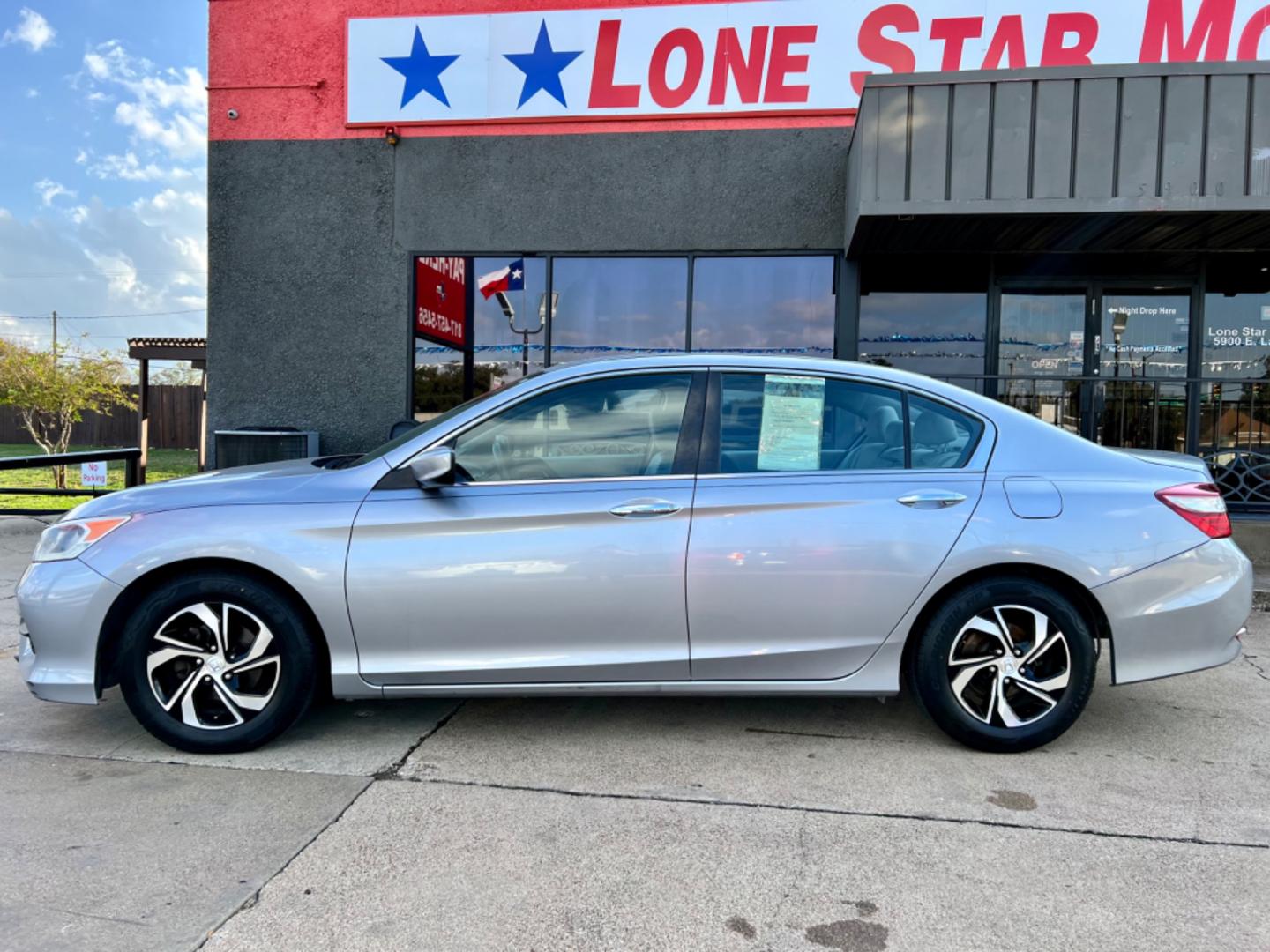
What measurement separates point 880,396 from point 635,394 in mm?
1017

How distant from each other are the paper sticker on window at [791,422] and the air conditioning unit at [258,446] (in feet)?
21.7

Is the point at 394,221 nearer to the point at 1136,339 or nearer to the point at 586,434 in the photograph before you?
the point at 586,434

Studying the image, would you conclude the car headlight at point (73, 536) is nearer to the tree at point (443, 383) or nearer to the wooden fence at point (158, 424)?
the tree at point (443, 383)

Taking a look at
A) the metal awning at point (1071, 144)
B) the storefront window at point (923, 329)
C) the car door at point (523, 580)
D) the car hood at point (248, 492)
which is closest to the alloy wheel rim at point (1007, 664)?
the car door at point (523, 580)

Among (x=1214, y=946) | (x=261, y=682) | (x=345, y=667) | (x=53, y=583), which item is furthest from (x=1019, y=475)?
(x=53, y=583)

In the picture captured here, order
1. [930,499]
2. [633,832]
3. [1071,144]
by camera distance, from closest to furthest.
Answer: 1. [633,832]
2. [930,499]
3. [1071,144]

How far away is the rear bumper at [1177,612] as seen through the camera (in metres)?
3.64

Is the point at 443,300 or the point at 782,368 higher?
the point at 443,300

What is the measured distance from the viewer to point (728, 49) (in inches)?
349

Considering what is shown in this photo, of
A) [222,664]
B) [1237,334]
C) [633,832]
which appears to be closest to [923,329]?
[1237,334]

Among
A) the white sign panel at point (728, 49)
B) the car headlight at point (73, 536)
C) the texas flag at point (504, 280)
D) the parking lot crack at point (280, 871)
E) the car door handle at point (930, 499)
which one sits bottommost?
the parking lot crack at point (280, 871)

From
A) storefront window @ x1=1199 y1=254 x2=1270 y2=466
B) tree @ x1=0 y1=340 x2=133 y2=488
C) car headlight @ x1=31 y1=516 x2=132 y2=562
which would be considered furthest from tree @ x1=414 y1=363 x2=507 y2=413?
tree @ x1=0 y1=340 x2=133 y2=488

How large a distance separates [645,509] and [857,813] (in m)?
1.33

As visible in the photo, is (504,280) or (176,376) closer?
(504,280)
